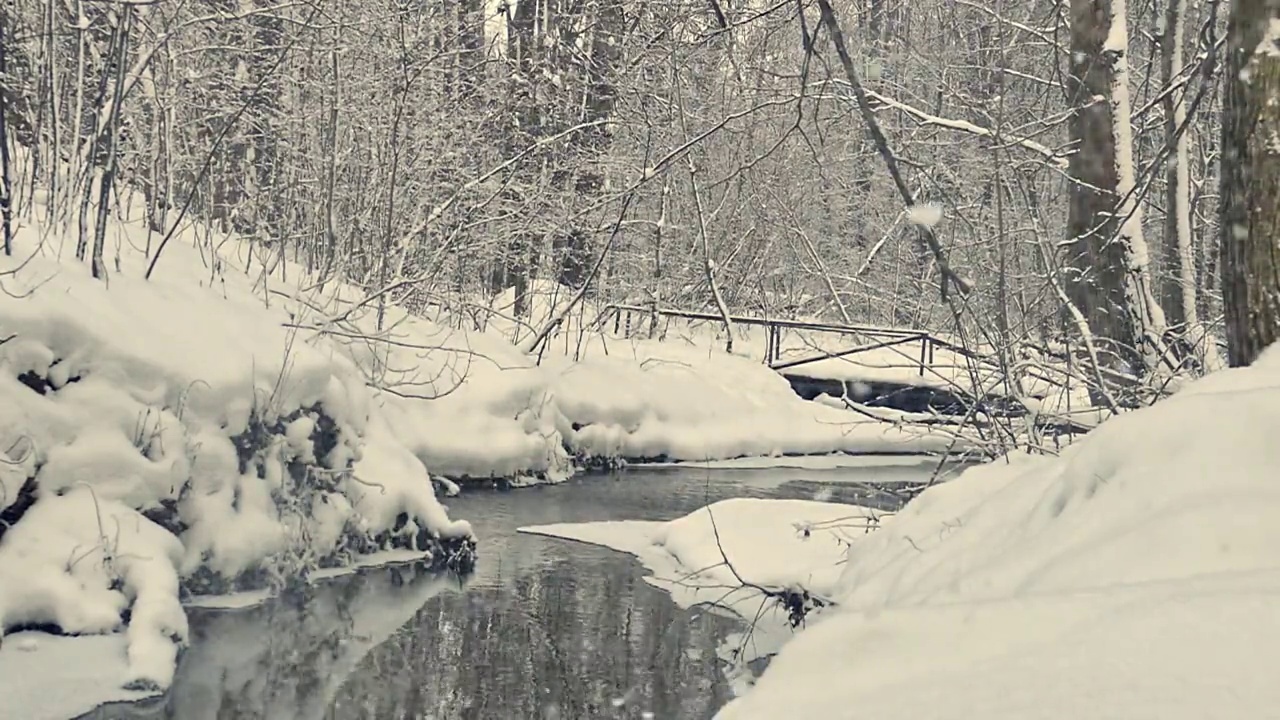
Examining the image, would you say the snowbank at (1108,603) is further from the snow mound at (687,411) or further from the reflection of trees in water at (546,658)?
the snow mound at (687,411)

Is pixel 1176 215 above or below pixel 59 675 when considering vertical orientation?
above

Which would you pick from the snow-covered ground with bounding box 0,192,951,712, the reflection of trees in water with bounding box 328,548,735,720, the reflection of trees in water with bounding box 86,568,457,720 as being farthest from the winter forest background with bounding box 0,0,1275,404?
the reflection of trees in water with bounding box 86,568,457,720

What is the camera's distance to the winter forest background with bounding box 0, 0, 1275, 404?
6.72 metres

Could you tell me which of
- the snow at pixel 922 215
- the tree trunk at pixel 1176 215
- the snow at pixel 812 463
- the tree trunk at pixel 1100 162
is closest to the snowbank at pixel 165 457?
the snow at pixel 922 215

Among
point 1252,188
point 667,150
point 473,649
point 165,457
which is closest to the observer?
point 1252,188

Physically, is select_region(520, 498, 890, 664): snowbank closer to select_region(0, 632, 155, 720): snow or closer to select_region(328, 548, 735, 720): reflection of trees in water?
select_region(328, 548, 735, 720): reflection of trees in water

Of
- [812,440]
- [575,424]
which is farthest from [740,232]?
[575,424]

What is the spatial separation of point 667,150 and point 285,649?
489 inches

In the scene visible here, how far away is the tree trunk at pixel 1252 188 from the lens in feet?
13.2

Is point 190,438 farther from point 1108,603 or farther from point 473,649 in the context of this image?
point 1108,603

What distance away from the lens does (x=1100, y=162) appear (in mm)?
7535

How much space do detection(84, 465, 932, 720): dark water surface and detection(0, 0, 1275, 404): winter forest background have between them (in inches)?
83.8

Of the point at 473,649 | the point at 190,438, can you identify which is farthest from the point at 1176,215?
the point at 190,438

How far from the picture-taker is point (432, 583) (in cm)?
870
